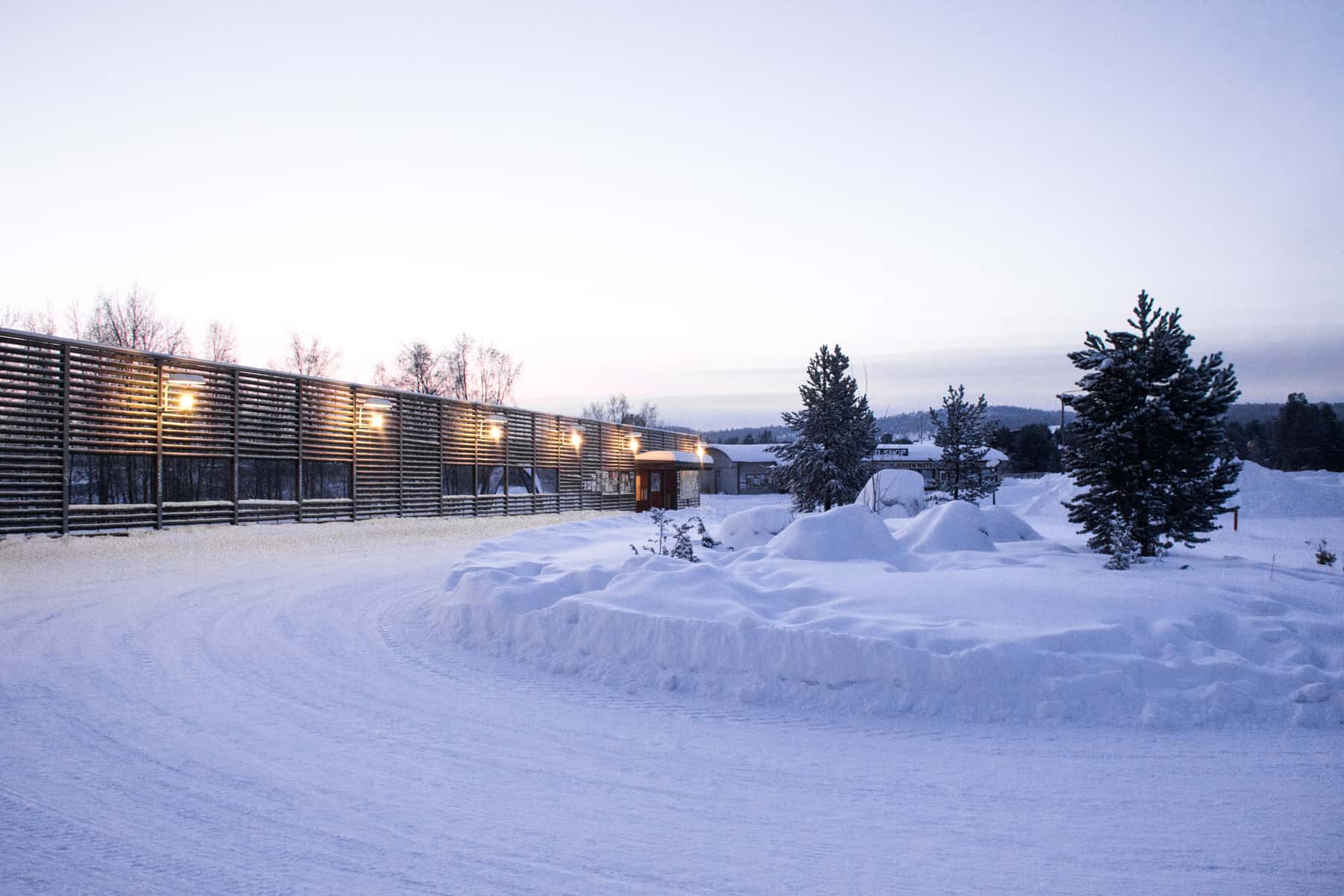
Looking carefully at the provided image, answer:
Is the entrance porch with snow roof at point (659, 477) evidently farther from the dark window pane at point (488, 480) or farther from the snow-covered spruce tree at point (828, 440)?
the snow-covered spruce tree at point (828, 440)

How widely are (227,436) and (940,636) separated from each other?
16.4m

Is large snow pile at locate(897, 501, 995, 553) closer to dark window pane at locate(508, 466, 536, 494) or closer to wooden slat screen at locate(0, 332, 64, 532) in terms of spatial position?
wooden slat screen at locate(0, 332, 64, 532)

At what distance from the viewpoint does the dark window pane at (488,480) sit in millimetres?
28231

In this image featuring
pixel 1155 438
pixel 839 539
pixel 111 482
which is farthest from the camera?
pixel 111 482

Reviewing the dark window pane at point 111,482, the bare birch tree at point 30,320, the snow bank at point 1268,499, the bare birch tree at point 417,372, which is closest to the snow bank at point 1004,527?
the snow bank at point 1268,499

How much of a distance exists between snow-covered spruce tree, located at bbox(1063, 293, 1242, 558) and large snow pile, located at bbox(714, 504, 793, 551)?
4612 mm

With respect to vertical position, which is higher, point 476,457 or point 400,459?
point 476,457

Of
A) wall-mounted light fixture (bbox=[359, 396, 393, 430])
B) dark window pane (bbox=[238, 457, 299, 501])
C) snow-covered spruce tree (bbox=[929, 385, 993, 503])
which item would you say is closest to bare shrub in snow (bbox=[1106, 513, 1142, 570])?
snow-covered spruce tree (bbox=[929, 385, 993, 503])

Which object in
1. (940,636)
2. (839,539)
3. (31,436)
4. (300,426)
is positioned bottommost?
(940,636)

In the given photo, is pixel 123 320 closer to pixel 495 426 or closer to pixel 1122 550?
pixel 495 426

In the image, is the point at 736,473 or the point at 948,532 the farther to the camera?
the point at 736,473

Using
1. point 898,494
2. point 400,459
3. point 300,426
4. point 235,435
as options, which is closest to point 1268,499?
point 898,494

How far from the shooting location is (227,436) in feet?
56.7

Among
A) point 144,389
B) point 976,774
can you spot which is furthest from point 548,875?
point 144,389
